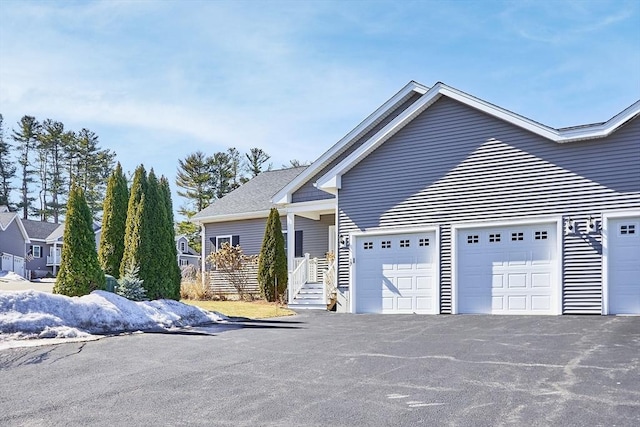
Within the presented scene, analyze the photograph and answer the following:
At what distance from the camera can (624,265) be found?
13031 mm

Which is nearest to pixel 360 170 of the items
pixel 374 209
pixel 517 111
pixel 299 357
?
pixel 374 209

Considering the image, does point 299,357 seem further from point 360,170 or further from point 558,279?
point 360,170

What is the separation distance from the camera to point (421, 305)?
15422 mm

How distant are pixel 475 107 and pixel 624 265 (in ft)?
17.6

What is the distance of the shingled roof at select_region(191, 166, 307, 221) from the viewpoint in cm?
2339

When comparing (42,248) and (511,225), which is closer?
(511,225)

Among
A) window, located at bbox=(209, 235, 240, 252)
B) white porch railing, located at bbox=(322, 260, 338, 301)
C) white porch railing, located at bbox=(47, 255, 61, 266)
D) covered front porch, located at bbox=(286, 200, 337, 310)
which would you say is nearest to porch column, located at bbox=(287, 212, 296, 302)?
covered front porch, located at bbox=(286, 200, 337, 310)

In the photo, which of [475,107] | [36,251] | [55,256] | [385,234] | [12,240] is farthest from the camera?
[55,256]

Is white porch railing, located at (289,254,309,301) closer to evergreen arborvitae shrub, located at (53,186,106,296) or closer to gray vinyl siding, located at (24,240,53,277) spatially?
evergreen arborvitae shrub, located at (53,186,106,296)

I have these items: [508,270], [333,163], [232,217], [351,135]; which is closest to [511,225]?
[508,270]

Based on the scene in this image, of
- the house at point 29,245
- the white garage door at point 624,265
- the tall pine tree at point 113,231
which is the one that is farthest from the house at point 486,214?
the house at point 29,245

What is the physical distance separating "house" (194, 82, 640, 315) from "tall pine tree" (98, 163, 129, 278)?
5871 mm

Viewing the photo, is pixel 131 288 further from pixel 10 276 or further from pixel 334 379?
pixel 10 276

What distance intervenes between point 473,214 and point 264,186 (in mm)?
12575
